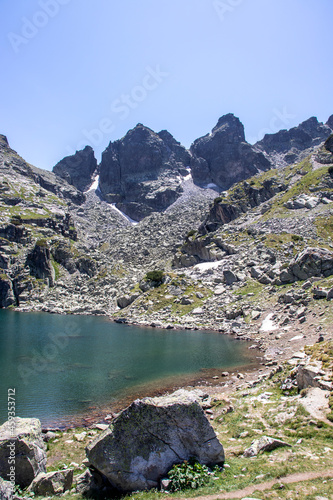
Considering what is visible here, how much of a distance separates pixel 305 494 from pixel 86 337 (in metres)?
53.0

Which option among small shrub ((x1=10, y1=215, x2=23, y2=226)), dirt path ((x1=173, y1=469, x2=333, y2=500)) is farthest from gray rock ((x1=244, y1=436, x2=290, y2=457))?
small shrub ((x1=10, y1=215, x2=23, y2=226))

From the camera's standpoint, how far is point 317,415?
48.5 ft

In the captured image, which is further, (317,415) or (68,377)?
(68,377)

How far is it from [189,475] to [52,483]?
221 inches

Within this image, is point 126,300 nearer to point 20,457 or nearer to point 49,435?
point 49,435

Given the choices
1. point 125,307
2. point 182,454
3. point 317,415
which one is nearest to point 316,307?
point 317,415

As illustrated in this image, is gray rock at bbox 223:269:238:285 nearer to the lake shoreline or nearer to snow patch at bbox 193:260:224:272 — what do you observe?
snow patch at bbox 193:260:224:272

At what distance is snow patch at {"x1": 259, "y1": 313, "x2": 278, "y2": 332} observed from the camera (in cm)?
4922

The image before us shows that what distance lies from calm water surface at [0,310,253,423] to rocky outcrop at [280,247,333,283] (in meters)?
22.0

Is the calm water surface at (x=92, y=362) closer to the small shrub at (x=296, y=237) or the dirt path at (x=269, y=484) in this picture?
the dirt path at (x=269, y=484)

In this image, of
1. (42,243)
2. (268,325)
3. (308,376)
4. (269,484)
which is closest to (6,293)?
(42,243)

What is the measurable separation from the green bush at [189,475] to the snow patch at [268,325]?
40.6 meters

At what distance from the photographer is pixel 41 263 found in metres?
126

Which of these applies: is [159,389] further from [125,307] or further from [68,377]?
[125,307]
